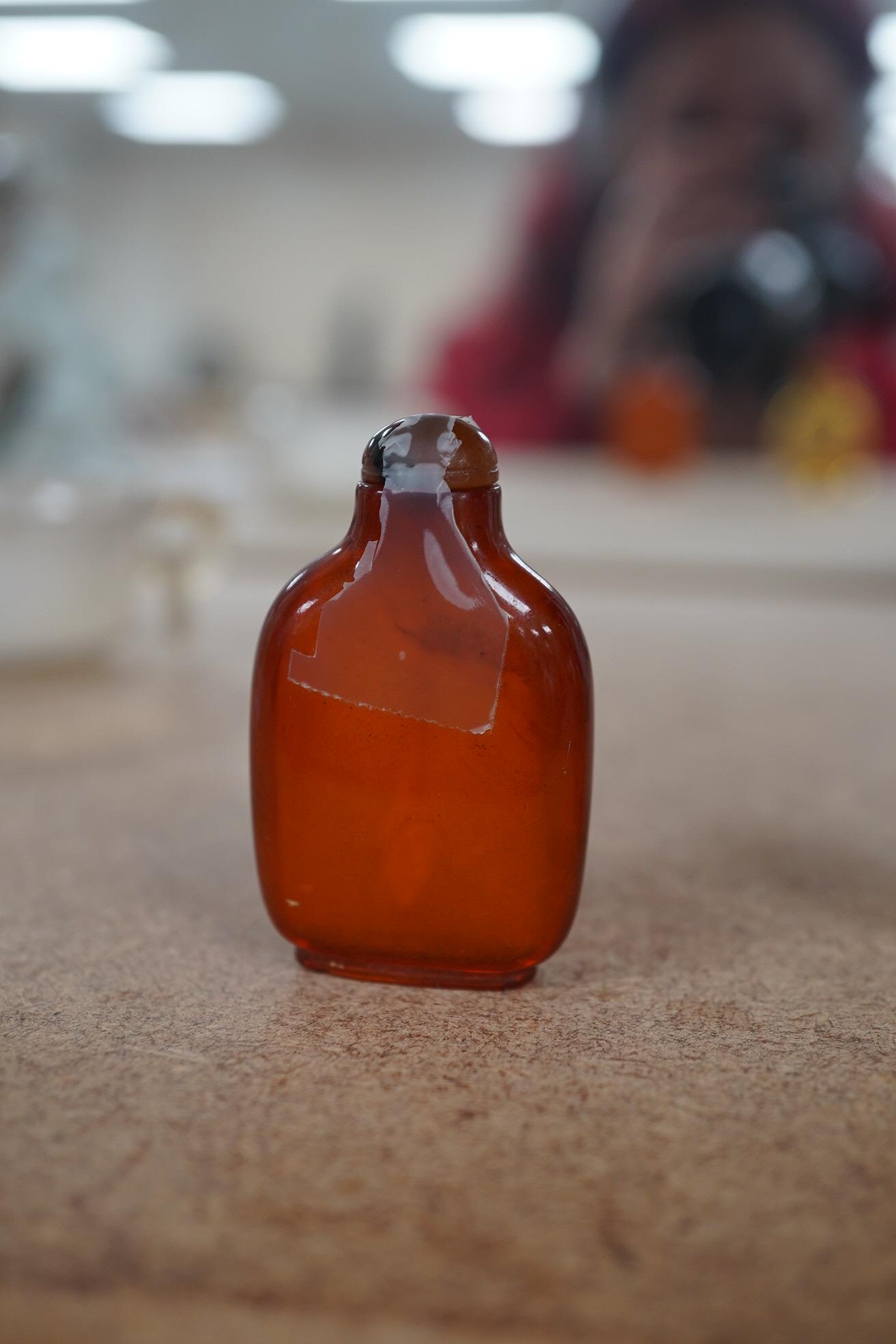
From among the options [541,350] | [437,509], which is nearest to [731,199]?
[541,350]

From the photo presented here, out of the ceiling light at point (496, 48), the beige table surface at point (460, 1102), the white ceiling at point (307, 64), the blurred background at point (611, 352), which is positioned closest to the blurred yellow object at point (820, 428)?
the blurred background at point (611, 352)

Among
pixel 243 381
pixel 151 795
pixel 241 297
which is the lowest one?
pixel 151 795

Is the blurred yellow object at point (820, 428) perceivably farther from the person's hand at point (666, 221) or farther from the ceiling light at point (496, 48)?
the ceiling light at point (496, 48)

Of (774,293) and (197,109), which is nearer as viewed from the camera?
(774,293)

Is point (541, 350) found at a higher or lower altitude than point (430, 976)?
higher

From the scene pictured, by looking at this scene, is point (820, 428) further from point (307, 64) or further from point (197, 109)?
point (197, 109)

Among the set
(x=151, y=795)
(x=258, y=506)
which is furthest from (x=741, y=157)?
(x=151, y=795)

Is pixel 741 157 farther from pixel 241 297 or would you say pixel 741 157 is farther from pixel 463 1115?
pixel 241 297
